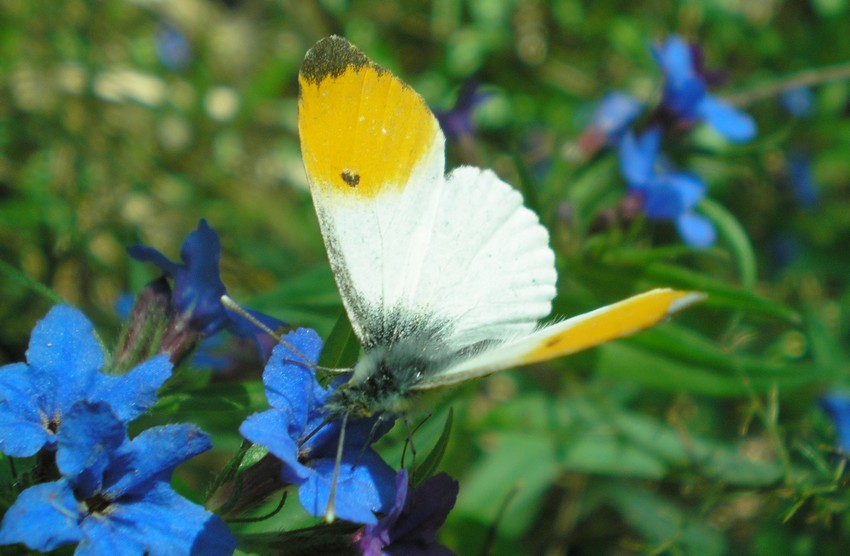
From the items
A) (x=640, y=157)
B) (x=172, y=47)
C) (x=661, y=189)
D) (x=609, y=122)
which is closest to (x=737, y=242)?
(x=661, y=189)

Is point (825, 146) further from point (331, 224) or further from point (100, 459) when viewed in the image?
point (100, 459)

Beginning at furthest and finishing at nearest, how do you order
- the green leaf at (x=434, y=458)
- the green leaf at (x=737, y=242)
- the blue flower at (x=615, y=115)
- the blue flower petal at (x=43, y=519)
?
the blue flower at (x=615, y=115)
the green leaf at (x=737, y=242)
the green leaf at (x=434, y=458)
the blue flower petal at (x=43, y=519)

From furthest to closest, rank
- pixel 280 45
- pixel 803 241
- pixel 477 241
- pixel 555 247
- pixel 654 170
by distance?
pixel 280 45, pixel 803 241, pixel 654 170, pixel 555 247, pixel 477 241

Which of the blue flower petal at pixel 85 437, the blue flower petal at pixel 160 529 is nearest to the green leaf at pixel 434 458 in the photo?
the blue flower petal at pixel 160 529

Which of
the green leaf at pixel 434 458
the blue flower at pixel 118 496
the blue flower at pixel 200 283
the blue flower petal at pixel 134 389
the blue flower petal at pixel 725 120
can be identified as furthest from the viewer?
the blue flower petal at pixel 725 120

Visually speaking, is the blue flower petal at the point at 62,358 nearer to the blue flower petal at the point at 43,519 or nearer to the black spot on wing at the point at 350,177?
the blue flower petal at the point at 43,519

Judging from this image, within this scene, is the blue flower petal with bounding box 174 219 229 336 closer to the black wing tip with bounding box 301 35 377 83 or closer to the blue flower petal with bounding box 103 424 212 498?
the black wing tip with bounding box 301 35 377 83

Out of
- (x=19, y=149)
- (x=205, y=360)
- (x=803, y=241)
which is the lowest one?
(x=803, y=241)

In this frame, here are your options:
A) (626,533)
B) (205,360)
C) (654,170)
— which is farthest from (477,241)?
(626,533)
